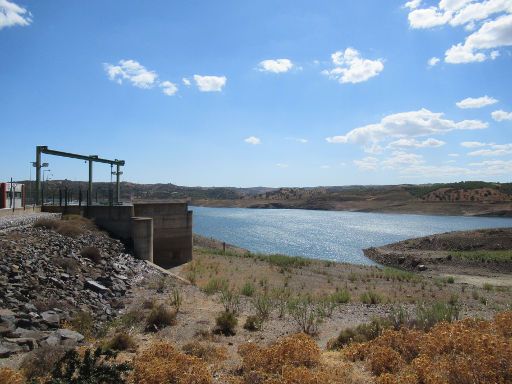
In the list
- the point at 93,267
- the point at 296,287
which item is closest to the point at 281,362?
the point at 93,267

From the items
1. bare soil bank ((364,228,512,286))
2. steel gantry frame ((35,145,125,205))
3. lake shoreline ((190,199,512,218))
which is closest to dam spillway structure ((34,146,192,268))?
steel gantry frame ((35,145,125,205))

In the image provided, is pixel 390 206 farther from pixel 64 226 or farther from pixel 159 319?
pixel 159 319

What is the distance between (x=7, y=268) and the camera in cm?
1155

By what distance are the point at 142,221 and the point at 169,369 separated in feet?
56.4

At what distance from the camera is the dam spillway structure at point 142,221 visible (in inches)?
924

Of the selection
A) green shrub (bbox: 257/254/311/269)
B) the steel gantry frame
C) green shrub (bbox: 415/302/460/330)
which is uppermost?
the steel gantry frame

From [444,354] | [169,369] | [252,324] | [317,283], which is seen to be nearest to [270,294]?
[317,283]

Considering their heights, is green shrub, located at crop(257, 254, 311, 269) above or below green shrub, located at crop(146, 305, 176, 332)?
below

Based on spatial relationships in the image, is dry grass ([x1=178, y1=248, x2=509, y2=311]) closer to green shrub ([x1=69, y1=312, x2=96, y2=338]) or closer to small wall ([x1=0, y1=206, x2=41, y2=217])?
green shrub ([x1=69, y1=312, x2=96, y2=338])

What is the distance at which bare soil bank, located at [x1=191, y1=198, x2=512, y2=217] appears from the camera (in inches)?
4219

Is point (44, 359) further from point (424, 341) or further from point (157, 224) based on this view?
point (157, 224)

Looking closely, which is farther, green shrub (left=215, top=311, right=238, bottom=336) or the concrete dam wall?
the concrete dam wall

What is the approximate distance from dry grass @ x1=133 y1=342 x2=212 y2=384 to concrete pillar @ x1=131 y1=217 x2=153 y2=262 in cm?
1579

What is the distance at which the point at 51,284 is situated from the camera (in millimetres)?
12078
